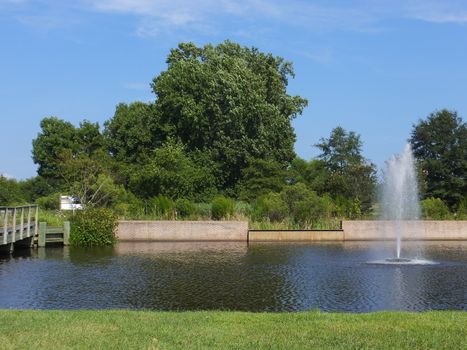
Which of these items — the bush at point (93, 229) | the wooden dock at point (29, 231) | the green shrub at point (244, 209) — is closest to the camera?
the wooden dock at point (29, 231)

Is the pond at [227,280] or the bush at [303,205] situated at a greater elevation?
the bush at [303,205]

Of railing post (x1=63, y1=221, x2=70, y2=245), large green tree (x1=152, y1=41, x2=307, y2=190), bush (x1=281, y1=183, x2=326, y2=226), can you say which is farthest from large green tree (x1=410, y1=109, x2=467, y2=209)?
railing post (x1=63, y1=221, x2=70, y2=245)

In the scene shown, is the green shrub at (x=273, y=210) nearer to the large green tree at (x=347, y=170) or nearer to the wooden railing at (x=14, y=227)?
the large green tree at (x=347, y=170)

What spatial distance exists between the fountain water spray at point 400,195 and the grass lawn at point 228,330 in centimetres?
1645

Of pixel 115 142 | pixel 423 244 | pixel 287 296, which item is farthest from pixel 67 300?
pixel 115 142

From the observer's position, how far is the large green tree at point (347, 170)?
4428 cm

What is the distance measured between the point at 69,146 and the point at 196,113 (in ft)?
64.7

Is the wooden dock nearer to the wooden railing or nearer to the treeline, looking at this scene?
the wooden railing

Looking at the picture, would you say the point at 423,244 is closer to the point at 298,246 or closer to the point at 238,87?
the point at 298,246

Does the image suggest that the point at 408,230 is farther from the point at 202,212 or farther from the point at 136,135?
the point at 136,135

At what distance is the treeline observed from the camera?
3809 centimetres

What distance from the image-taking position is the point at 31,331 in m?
8.73

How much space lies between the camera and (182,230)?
3309cm

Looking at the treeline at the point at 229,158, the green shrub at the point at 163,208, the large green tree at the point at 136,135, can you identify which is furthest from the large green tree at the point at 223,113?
the green shrub at the point at 163,208
